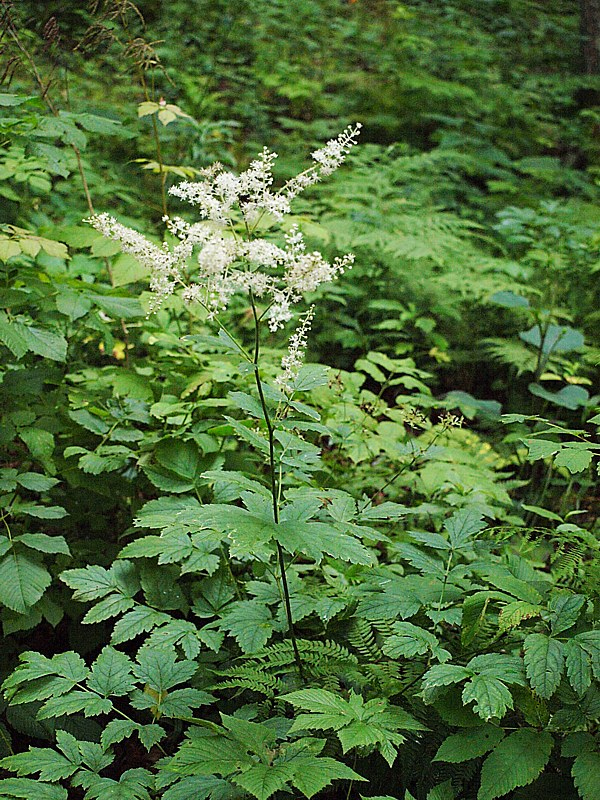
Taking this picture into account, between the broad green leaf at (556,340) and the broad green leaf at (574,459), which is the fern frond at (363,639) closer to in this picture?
the broad green leaf at (574,459)

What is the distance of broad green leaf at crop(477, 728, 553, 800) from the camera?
4.58ft

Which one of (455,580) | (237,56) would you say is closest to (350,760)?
(455,580)

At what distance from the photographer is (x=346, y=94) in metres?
6.87

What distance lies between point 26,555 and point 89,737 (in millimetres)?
547

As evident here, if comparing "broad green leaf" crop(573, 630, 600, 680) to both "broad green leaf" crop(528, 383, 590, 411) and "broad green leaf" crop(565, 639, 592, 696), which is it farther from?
"broad green leaf" crop(528, 383, 590, 411)

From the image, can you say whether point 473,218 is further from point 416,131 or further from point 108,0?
point 108,0

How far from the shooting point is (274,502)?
59.1 inches

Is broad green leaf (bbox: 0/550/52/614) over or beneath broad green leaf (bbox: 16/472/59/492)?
beneath

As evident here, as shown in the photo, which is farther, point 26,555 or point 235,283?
point 26,555

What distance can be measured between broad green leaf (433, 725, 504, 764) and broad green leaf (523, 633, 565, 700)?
0.54ft

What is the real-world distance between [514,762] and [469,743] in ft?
0.33

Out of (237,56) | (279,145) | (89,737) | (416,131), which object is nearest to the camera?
(89,737)

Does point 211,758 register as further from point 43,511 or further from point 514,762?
point 43,511

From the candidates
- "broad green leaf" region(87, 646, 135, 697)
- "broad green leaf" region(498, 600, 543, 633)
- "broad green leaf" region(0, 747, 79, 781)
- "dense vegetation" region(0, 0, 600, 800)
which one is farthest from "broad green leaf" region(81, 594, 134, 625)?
"broad green leaf" region(498, 600, 543, 633)
